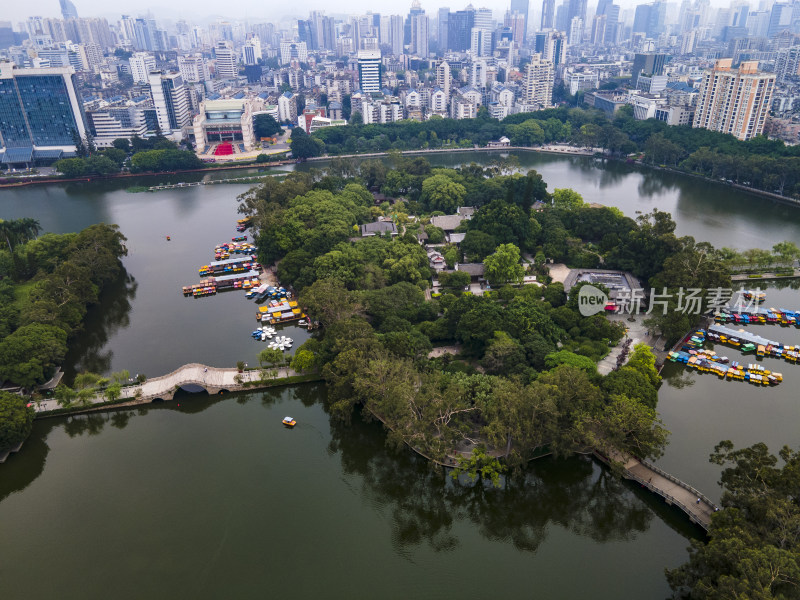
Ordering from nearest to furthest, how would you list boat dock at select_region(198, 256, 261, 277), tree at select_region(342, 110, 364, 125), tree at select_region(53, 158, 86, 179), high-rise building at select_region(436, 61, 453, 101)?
boat dock at select_region(198, 256, 261, 277)
tree at select_region(53, 158, 86, 179)
tree at select_region(342, 110, 364, 125)
high-rise building at select_region(436, 61, 453, 101)

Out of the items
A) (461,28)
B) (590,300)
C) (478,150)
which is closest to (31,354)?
(590,300)

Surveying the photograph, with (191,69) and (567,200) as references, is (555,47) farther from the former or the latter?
(567,200)

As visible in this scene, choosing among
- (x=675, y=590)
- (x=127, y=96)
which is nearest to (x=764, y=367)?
(x=675, y=590)

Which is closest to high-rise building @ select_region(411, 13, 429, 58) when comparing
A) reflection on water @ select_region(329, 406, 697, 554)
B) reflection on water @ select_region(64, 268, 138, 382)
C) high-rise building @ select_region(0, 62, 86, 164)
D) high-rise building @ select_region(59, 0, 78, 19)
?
high-rise building @ select_region(0, 62, 86, 164)

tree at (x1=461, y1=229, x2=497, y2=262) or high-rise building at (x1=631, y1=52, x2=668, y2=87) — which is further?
high-rise building at (x1=631, y1=52, x2=668, y2=87)

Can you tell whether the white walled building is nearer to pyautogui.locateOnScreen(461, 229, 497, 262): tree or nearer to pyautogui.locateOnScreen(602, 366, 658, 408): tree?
pyautogui.locateOnScreen(461, 229, 497, 262): tree

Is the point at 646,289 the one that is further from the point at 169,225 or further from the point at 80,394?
the point at 169,225
